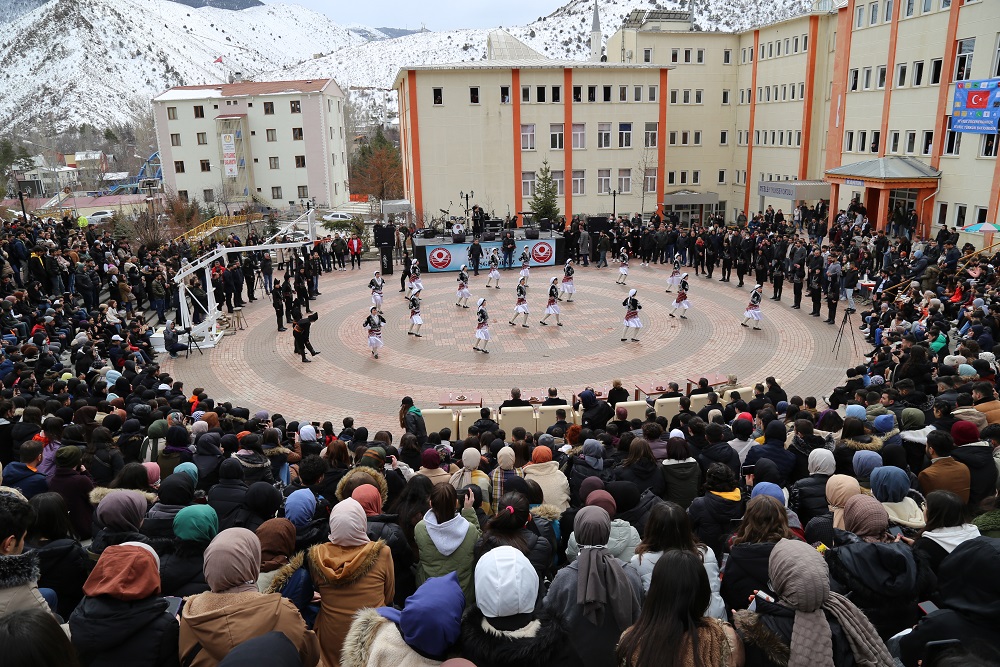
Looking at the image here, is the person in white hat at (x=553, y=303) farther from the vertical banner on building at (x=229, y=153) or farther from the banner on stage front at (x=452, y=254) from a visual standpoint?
the vertical banner on building at (x=229, y=153)

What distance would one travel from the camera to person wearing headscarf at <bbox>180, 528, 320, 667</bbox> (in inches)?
158

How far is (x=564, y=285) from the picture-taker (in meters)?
26.3

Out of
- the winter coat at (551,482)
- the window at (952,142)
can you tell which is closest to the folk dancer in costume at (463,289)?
the winter coat at (551,482)

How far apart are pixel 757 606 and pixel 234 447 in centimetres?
682

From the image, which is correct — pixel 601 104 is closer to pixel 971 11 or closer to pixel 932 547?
pixel 971 11

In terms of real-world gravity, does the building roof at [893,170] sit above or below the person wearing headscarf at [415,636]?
above

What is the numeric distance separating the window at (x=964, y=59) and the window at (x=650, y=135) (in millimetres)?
19853

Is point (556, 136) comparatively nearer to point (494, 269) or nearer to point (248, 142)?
point (494, 269)

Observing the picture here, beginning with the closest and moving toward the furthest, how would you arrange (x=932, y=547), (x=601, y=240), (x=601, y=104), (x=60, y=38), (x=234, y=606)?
1. (x=234, y=606)
2. (x=932, y=547)
3. (x=601, y=240)
4. (x=601, y=104)
5. (x=60, y=38)

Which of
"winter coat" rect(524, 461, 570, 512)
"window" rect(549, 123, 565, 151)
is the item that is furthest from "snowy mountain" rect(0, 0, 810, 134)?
"winter coat" rect(524, 461, 570, 512)

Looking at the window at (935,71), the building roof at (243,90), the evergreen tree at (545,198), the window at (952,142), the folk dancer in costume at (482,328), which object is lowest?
the folk dancer in costume at (482,328)

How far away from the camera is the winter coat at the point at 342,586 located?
478cm

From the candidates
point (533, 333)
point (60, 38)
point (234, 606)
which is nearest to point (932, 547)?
point (234, 606)

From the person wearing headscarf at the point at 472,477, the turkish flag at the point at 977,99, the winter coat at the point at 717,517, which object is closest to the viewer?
the winter coat at the point at 717,517
